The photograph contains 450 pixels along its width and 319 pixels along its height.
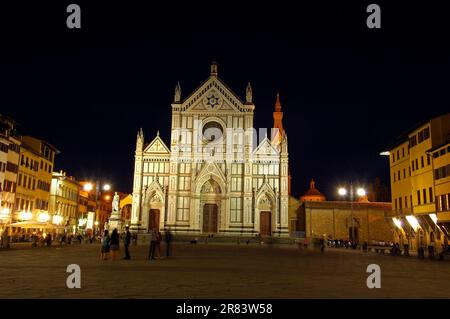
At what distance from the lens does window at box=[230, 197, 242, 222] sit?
176 ft

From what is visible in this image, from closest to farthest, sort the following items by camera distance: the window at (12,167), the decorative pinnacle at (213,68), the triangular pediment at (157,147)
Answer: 1. the window at (12,167)
2. the triangular pediment at (157,147)
3. the decorative pinnacle at (213,68)

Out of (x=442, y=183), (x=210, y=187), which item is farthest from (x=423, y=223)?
(x=210, y=187)

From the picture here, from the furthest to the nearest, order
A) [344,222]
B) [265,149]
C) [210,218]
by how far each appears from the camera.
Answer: [344,222]
[265,149]
[210,218]

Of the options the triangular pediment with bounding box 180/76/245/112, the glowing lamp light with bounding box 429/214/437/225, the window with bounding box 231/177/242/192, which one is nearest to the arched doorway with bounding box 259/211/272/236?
the window with bounding box 231/177/242/192

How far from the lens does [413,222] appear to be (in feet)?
140

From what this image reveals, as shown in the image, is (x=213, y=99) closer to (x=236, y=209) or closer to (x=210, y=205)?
(x=210, y=205)

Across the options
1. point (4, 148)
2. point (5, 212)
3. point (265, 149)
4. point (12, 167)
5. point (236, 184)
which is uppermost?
point (265, 149)

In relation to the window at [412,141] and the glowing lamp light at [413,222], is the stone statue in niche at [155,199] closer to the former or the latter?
the glowing lamp light at [413,222]

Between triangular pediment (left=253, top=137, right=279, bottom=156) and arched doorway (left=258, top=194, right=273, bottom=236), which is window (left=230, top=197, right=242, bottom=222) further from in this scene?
triangular pediment (left=253, top=137, right=279, bottom=156)

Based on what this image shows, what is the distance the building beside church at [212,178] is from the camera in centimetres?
5350

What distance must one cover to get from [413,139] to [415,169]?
3.02 m

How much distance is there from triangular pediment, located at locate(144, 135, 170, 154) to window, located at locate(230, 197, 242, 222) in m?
10.9

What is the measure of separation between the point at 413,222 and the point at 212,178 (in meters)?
24.6

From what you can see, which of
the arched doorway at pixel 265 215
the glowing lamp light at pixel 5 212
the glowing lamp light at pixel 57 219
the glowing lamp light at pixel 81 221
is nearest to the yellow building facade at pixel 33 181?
the glowing lamp light at pixel 5 212
